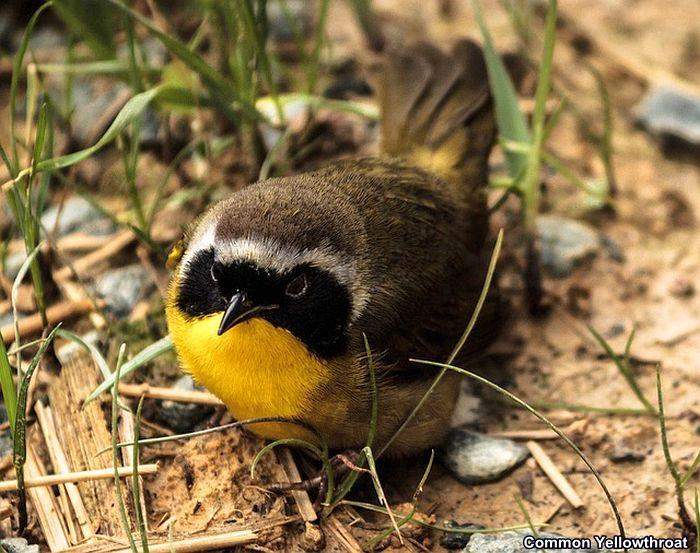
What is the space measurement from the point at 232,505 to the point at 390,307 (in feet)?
3.53

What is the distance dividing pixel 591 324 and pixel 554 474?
1.18 meters

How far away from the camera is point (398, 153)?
516 centimetres

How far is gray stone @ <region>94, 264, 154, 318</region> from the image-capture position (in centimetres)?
479

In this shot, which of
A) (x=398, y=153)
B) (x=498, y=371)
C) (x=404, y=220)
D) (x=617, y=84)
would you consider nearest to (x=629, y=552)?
(x=498, y=371)

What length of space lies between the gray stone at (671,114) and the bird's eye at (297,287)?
338cm

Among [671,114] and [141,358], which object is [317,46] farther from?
[671,114]

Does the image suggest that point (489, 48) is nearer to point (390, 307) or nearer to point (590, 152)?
point (590, 152)

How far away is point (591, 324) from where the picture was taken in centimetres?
511

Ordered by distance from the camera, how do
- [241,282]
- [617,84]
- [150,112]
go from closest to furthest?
1. [241,282]
2. [150,112]
3. [617,84]

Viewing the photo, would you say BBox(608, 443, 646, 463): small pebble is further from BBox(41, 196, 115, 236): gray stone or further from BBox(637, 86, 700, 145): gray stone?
BBox(41, 196, 115, 236): gray stone

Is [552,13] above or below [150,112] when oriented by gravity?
above

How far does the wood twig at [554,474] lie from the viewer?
4072 mm

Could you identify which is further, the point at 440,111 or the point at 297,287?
the point at 440,111

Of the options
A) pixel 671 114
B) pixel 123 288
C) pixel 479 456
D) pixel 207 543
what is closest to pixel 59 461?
pixel 207 543
